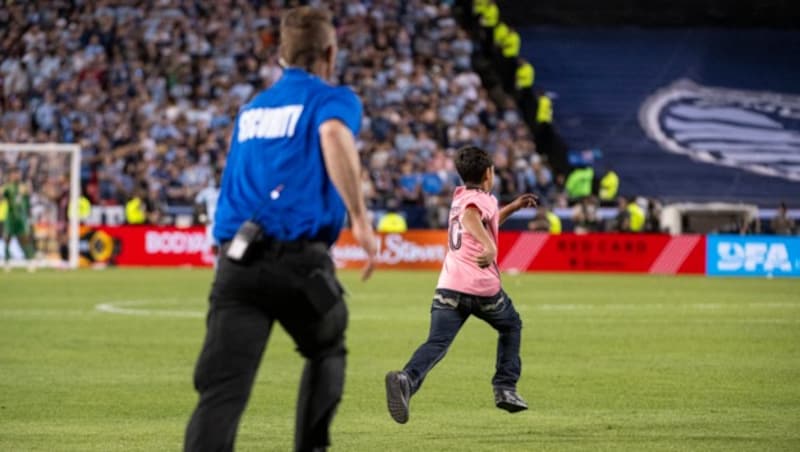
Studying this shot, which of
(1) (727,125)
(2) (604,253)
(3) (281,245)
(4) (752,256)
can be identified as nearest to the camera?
(3) (281,245)

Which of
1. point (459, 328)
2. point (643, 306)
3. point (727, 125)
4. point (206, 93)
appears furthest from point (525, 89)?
point (459, 328)

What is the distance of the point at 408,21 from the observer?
4803 centimetres

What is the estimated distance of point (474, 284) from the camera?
1141 cm

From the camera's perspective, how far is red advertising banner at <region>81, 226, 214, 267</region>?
39.3 metres

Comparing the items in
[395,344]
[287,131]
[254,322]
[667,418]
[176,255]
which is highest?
[287,131]

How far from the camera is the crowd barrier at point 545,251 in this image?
37.8m

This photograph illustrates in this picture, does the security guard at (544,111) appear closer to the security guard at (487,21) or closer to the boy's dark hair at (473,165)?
the security guard at (487,21)

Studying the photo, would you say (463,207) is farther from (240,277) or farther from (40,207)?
(40,207)

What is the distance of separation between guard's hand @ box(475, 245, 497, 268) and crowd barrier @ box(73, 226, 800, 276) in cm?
2651

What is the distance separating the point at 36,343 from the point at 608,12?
124ft

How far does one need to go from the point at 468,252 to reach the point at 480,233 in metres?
0.37

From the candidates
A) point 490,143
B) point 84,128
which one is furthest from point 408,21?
point 84,128

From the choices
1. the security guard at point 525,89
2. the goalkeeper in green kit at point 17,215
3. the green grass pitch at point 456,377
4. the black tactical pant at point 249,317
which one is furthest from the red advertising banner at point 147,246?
the black tactical pant at point 249,317

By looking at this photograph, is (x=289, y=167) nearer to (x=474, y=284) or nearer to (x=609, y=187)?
(x=474, y=284)
